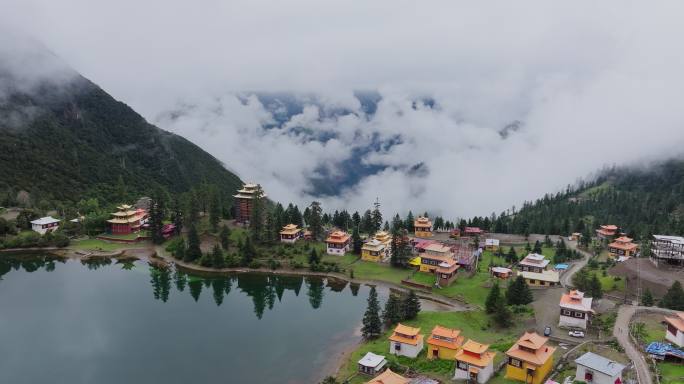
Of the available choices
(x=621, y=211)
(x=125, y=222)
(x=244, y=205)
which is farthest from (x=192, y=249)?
(x=621, y=211)

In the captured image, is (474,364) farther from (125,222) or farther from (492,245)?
(125,222)

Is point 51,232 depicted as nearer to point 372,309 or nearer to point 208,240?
point 208,240

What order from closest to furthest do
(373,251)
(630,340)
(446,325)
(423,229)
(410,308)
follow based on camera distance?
(630,340)
(446,325)
(410,308)
(373,251)
(423,229)

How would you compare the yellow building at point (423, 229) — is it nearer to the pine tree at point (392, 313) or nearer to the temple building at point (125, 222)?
the pine tree at point (392, 313)

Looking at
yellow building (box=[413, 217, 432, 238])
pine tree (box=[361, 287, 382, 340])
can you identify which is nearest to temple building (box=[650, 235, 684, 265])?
yellow building (box=[413, 217, 432, 238])

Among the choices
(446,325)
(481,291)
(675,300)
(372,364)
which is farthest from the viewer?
(481,291)

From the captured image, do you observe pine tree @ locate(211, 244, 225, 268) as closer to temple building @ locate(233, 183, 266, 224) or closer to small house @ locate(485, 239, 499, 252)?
temple building @ locate(233, 183, 266, 224)
